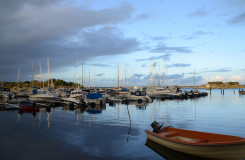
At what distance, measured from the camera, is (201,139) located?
1354cm

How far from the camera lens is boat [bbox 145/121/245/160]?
35.4 ft

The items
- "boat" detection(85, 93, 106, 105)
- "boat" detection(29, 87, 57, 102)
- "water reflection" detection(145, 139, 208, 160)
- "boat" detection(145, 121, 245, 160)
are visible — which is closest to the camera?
Answer: "boat" detection(145, 121, 245, 160)

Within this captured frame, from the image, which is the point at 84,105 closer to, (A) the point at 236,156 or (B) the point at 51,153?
(B) the point at 51,153

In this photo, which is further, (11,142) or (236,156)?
(11,142)

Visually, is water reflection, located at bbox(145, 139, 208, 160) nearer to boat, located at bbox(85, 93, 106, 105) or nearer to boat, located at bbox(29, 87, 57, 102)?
boat, located at bbox(85, 93, 106, 105)

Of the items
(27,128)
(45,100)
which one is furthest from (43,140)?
(45,100)

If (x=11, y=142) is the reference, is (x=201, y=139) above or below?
above

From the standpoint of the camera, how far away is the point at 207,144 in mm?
11312

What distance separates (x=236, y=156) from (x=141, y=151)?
Answer: 238 inches

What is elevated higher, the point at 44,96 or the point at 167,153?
the point at 44,96

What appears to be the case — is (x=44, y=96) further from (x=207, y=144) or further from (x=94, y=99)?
(x=207, y=144)

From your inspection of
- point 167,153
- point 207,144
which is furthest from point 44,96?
point 207,144

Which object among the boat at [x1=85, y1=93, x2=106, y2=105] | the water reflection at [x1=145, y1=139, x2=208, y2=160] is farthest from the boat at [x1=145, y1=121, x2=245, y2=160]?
the boat at [x1=85, y1=93, x2=106, y2=105]

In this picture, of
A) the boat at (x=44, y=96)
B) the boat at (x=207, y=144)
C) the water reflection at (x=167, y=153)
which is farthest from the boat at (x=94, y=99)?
the boat at (x=207, y=144)
